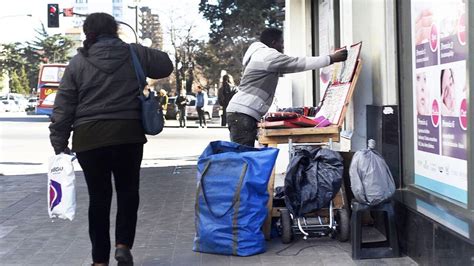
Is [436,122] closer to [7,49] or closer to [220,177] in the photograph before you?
[220,177]

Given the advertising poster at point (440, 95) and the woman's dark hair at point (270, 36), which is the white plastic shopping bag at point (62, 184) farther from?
the advertising poster at point (440, 95)

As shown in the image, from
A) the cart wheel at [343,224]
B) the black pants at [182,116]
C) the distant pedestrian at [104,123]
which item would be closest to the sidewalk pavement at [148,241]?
the cart wheel at [343,224]

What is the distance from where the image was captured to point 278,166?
8.77m

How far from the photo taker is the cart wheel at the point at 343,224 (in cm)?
529

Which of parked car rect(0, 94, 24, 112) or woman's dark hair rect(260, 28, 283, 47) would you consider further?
parked car rect(0, 94, 24, 112)

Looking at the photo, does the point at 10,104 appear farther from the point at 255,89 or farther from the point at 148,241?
the point at 255,89

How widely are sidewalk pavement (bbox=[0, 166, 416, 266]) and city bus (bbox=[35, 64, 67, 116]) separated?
25019 millimetres

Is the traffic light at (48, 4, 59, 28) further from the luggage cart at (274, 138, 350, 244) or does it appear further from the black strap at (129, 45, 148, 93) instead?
the black strap at (129, 45, 148, 93)

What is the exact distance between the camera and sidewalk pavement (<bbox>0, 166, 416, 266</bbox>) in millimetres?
4906

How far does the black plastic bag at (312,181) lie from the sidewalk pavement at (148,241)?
1.25 feet

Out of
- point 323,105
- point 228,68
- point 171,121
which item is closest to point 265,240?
point 323,105

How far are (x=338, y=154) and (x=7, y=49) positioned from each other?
9599 cm

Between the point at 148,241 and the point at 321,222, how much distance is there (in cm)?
156

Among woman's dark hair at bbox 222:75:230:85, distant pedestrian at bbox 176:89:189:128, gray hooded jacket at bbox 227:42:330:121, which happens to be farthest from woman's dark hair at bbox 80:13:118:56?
distant pedestrian at bbox 176:89:189:128
